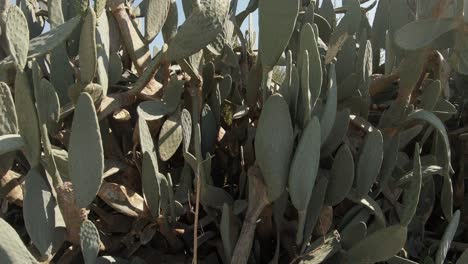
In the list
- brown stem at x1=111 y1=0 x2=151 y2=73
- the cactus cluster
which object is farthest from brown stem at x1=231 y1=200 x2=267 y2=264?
brown stem at x1=111 y1=0 x2=151 y2=73

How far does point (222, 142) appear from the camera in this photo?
3.69 ft

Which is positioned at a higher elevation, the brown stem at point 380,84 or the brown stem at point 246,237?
the brown stem at point 380,84

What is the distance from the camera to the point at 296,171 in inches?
32.0

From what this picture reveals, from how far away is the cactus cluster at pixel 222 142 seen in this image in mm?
834

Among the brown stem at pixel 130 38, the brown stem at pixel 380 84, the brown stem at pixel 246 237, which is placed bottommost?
the brown stem at pixel 246 237

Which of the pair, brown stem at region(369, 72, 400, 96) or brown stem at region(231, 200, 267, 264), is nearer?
brown stem at region(231, 200, 267, 264)

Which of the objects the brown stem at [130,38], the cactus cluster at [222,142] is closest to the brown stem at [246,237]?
the cactus cluster at [222,142]

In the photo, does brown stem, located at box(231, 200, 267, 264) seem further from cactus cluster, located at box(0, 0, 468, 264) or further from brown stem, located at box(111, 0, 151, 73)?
brown stem, located at box(111, 0, 151, 73)

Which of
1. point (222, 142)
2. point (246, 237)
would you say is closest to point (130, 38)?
point (222, 142)

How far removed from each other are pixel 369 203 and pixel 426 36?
299 mm

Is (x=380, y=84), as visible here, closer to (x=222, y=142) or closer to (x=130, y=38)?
(x=222, y=142)

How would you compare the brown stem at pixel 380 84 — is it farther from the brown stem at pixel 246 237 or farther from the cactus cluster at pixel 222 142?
the brown stem at pixel 246 237

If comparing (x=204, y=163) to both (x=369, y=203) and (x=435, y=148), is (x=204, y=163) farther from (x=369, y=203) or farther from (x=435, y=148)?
(x=435, y=148)

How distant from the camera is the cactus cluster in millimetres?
834
